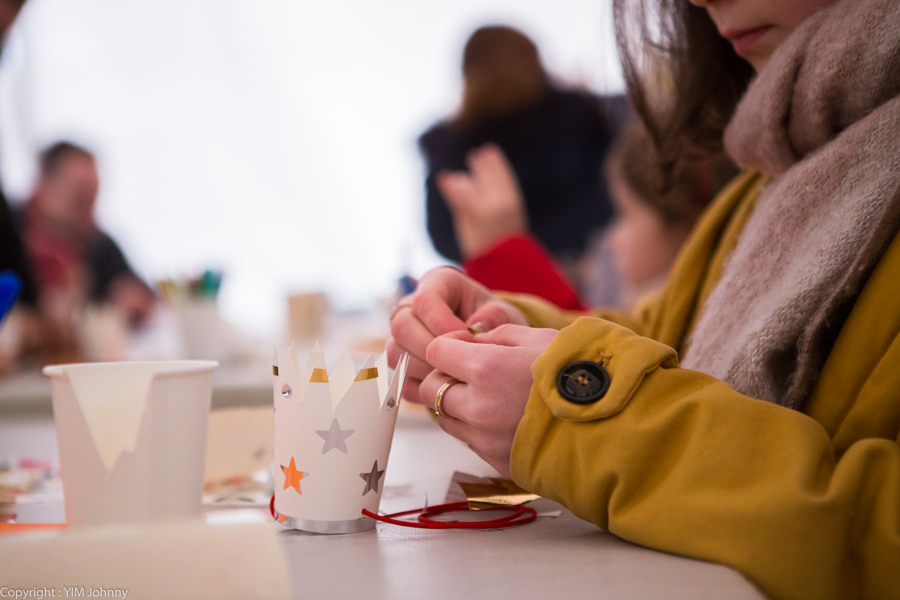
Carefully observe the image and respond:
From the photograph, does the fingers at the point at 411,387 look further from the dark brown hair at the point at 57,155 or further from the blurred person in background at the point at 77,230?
the dark brown hair at the point at 57,155

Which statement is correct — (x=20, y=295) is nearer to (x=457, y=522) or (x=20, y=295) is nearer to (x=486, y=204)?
(x=486, y=204)

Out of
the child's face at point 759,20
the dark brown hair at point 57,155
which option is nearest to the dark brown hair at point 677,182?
the child's face at point 759,20

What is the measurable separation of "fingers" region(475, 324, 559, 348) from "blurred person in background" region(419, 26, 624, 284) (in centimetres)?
151

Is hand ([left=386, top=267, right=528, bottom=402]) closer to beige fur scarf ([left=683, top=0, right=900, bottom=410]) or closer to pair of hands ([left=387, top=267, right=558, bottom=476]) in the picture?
pair of hands ([left=387, top=267, right=558, bottom=476])

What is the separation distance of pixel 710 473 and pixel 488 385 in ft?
0.49

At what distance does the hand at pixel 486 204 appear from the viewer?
1.59 metres

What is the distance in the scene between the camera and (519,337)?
0.54 metres

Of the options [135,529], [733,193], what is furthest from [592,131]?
[135,529]

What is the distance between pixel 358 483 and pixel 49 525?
222mm

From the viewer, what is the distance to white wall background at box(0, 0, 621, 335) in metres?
3.41

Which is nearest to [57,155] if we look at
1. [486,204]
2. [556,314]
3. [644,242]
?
[486,204]

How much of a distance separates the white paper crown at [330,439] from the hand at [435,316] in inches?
4.6

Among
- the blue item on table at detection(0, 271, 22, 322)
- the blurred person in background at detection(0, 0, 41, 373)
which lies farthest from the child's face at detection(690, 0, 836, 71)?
the blurred person in background at detection(0, 0, 41, 373)

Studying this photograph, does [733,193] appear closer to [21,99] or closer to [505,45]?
[505,45]
